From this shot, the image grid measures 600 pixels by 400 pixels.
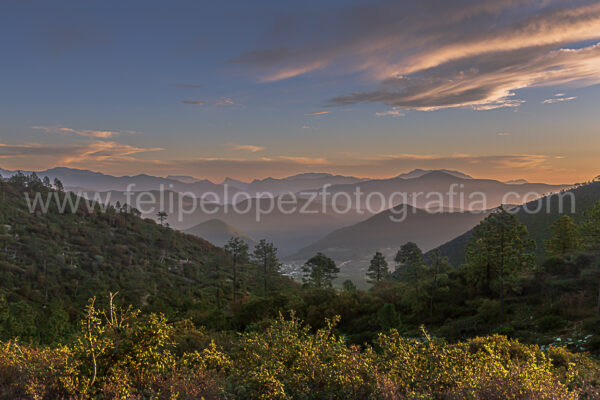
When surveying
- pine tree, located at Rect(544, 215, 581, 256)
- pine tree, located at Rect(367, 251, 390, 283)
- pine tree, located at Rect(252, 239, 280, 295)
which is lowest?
pine tree, located at Rect(367, 251, 390, 283)

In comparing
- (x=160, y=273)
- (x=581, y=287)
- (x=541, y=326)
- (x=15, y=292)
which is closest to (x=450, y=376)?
(x=541, y=326)

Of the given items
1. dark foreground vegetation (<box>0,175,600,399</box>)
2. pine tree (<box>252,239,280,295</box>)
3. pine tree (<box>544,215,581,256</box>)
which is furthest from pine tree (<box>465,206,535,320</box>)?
→ pine tree (<box>252,239,280,295</box>)

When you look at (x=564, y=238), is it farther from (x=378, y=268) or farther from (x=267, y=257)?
(x=267, y=257)

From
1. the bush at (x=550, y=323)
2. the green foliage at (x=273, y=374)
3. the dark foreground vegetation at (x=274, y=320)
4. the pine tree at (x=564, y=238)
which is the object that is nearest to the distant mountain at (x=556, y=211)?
the pine tree at (x=564, y=238)

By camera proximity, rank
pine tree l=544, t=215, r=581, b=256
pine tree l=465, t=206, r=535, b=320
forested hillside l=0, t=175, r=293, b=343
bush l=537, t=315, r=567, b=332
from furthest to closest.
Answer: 1. pine tree l=544, t=215, r=581, b=256
2. forested hillside l=0, t=175, r=293, b=343
3. pine tree l=465, t=206, r=535, b=320
4. bush l=537, t=315, r=567, b=332

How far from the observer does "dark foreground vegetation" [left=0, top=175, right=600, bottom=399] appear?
779 centimetres

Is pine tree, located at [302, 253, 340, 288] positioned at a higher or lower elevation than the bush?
lower

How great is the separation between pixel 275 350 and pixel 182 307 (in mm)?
27689

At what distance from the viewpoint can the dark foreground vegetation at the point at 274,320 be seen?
779 cm

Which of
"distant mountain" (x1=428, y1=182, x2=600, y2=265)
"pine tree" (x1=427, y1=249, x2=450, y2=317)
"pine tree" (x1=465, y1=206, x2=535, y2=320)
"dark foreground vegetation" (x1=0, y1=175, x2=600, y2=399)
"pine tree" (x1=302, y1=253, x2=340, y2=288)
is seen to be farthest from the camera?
"distant mountain" (x1=428, y1=182, x2=600, y2=265)

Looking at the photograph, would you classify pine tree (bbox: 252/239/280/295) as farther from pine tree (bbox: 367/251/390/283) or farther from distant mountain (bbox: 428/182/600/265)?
distant mountain (bbox: 428/182/600/265)

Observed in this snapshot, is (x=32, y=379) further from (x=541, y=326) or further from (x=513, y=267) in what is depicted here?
(x=513, y=267)

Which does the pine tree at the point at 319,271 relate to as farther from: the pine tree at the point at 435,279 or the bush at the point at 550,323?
the bush at the point at 550,323

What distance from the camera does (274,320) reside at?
1421 cm
